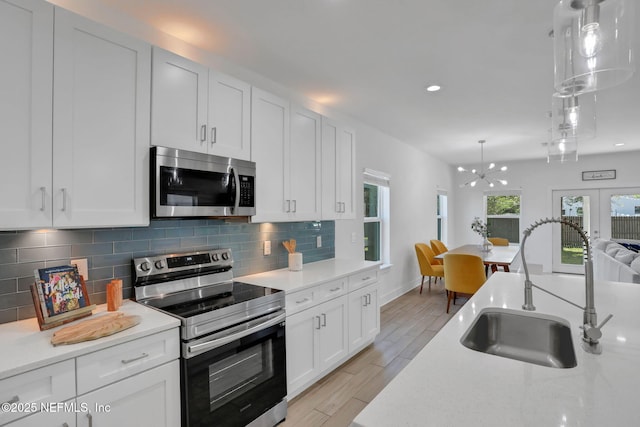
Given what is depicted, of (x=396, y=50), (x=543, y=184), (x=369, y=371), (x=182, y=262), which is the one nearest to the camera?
(x=182, y=262)

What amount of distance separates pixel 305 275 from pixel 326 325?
44cm

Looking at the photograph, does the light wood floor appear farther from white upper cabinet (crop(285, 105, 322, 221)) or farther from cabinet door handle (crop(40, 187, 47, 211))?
cabinet door handle (crop(40, 187, 47, 211))

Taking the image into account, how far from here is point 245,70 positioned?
285 centimetres

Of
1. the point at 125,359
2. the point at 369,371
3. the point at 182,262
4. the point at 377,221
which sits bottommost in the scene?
the point at 369,371

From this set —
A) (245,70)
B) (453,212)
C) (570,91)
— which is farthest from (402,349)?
(453,212)

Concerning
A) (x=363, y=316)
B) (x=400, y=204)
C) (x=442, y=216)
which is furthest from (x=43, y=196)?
(x=442, y=216)

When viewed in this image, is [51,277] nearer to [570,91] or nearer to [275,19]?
[275,19]

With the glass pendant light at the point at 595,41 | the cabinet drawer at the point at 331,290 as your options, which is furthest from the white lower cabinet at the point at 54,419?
the glass pendant light at the point at 595,41

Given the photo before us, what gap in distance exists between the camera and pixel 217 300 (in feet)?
6.54

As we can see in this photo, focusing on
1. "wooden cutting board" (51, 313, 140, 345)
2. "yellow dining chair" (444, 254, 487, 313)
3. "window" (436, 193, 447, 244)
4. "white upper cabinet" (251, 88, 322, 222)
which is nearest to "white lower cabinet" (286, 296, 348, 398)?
"white upper cabinet" (251, 88, 322, 222)

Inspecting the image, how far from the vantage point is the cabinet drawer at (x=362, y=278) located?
3.00 metres

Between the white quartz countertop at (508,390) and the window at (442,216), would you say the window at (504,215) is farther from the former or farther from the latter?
the white quartz countertop at (508,390)

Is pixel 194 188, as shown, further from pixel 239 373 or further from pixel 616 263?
pixel 616 263

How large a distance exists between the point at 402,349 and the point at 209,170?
263 cm
